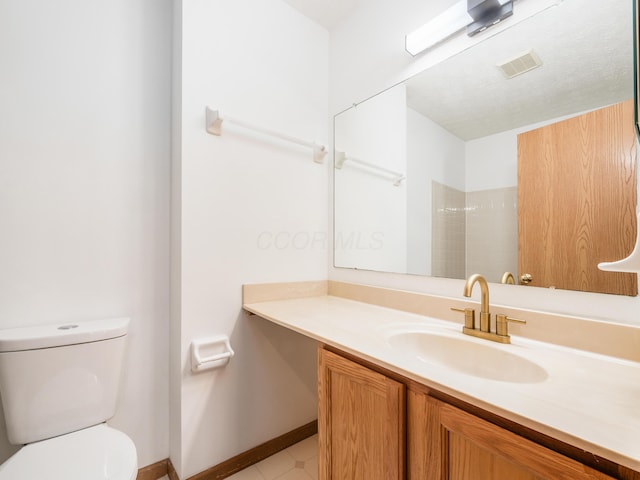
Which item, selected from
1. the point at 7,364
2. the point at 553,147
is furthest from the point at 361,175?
the point at 7,364

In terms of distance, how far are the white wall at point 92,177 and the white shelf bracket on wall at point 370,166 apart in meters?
0.97

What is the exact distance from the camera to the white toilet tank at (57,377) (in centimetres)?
Answer: 101

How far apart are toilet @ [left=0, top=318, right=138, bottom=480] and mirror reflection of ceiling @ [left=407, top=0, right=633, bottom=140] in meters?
1.72

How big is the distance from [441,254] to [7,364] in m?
1.70

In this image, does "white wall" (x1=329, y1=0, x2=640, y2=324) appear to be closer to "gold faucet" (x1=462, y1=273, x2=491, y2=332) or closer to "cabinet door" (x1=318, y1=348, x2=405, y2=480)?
"gold faucet" (x1=462, y1=273, x2=491, y2=332)

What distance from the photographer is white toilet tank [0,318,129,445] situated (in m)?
1.01

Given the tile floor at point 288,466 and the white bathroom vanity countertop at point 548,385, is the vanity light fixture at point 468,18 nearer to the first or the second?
the white bathroom vanity countertop at point 548,385

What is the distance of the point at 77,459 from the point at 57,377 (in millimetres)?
308

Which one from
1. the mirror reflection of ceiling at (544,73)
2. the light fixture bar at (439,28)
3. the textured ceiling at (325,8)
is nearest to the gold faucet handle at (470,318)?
the mirror reflection of ceiling at (544,73)

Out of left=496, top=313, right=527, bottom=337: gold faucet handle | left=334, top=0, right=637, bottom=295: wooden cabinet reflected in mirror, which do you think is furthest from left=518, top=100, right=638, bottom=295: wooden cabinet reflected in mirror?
left=496, top=313, right=527, bottom=337: gold faucet handle

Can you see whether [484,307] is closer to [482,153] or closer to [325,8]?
[482,153]

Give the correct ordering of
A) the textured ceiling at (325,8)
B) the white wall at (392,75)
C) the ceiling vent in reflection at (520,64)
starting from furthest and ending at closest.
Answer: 1. the textured ceiling at (325,8)
2. the ceiling vent in reflection at (520,64)
3. the white wall at (392,75)

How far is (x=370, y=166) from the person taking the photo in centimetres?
170

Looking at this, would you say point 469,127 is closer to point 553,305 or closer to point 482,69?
point 482,69
